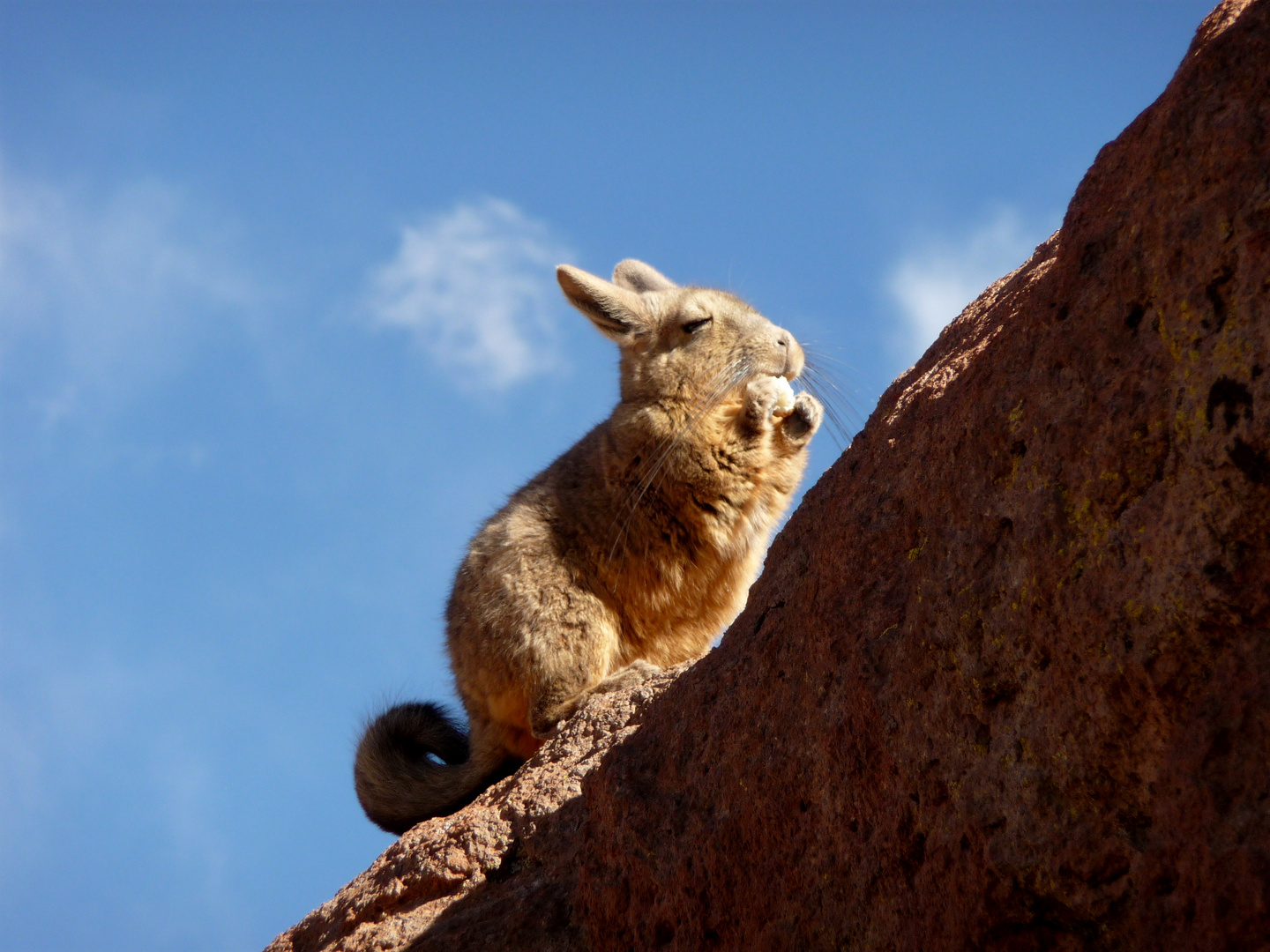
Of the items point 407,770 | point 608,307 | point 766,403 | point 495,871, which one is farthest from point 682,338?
point 495,871

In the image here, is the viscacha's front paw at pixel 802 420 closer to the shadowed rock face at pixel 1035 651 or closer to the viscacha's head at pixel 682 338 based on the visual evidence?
the viscacha's head at pixel 682 338

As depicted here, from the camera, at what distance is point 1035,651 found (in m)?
2.32

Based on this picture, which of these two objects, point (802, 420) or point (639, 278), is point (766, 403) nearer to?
point (802, 420)

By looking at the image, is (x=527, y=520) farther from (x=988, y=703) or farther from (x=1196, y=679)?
A: (x=1196, y=679)

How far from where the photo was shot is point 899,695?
2641 mm

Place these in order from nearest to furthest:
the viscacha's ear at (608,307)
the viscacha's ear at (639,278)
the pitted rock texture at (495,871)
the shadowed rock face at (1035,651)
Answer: the shadowed rock face at (1035,651)
the pitted rock texture at (495,871)
the viscacha's ear at (608,307)
the viscacha's ear at (639,278)

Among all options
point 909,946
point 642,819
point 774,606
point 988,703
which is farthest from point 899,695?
point 642,819

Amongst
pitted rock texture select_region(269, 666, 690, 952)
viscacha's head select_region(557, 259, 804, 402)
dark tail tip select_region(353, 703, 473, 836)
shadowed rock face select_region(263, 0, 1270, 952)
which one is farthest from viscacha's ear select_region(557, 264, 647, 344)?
shadowed rock face select_region(263, 0, 1270, 952)

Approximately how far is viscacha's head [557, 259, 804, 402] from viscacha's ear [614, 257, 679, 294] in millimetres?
663

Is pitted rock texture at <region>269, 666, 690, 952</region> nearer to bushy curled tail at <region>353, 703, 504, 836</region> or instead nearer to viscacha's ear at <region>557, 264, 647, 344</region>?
bushy curled tail at <region>353, 703, 504, 836</region>

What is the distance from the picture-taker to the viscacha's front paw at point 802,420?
19.8 feet

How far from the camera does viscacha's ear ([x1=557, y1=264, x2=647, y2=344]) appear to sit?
22.6 ft

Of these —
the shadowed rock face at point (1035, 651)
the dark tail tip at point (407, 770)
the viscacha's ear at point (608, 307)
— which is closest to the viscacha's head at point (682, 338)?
the viscacha's ear at point (608, 307)

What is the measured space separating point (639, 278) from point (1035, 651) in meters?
5.94
